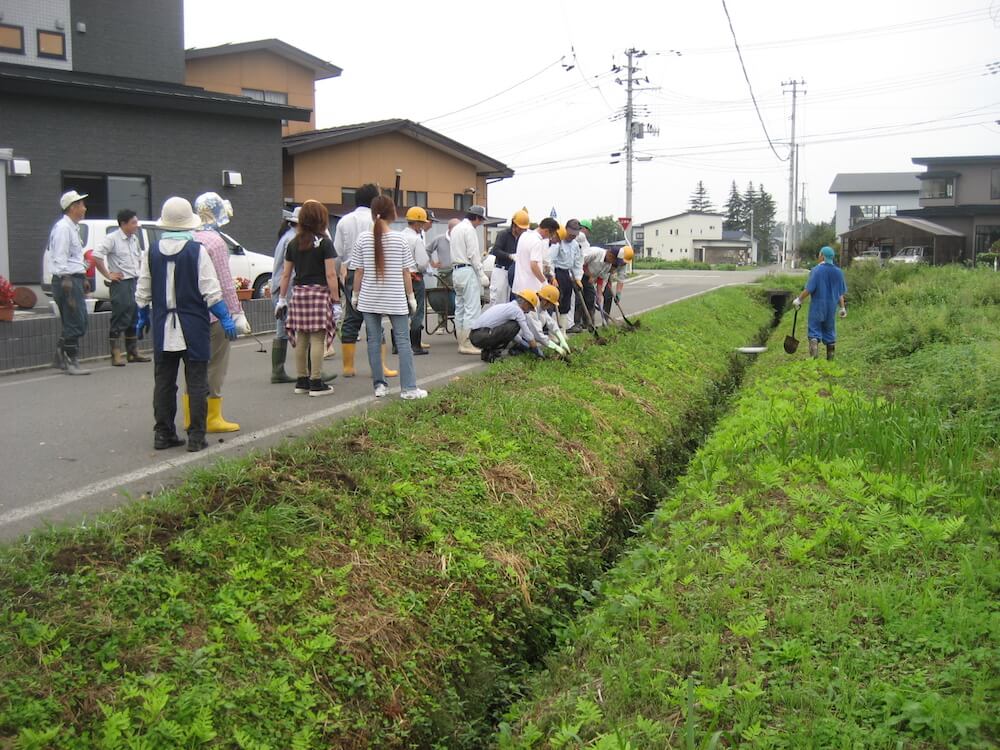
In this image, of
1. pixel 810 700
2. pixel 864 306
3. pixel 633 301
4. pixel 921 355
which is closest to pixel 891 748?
pixel 810 700

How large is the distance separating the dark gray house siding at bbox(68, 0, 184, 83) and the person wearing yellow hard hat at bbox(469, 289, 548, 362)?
17.2 m

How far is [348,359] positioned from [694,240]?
91953 mm

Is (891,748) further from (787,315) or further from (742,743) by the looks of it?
(787,315)

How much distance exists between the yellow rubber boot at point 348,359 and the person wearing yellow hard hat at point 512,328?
1.43 meters

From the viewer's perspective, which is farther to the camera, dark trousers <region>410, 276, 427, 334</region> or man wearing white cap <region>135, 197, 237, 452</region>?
dark trousers <region>410, 276, 427, 334</region>

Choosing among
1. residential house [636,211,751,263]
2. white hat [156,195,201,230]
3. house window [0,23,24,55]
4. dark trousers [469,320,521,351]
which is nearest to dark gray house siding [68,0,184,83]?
house window [0,23,24,55]

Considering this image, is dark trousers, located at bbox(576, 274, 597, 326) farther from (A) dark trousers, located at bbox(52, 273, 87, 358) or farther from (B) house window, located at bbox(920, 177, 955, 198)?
(B) house window, located at bbox(920, 177, 955, 198)

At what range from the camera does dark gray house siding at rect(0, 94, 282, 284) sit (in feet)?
59.1

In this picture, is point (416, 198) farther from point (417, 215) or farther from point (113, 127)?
point (417, 215)

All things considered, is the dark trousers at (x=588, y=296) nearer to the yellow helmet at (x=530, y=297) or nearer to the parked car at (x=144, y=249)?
the yellow helmet at (x=530, y=297)

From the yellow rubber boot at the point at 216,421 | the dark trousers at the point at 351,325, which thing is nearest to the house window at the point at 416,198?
the dark trousers at the point at 351,325

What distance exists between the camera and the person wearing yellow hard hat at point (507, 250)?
11906 millimetres

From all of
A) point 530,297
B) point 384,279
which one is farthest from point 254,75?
→ point 384,279

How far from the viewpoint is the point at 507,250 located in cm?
1202
